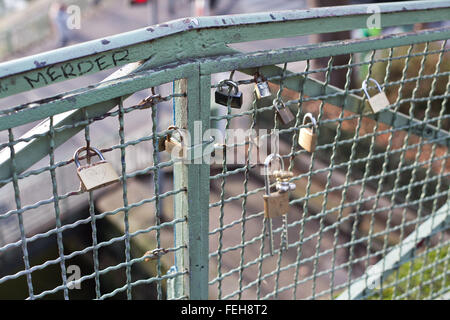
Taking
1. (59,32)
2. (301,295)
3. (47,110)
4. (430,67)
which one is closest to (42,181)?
(301,295)

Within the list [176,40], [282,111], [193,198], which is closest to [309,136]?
[282,111]

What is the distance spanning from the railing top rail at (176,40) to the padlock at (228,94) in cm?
11

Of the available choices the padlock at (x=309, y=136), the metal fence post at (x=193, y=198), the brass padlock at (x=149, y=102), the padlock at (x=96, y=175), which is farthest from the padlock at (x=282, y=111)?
the padlock at (x=96, y=175)

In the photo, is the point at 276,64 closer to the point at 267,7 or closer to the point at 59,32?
the point at 59,32

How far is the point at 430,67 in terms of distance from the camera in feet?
21.1

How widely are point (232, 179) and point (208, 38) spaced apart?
19.0 feet

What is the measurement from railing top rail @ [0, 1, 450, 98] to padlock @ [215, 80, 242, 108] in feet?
0.36

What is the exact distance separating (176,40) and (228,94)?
255mm

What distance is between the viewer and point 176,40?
4.98 feet

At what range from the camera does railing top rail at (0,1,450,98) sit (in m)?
1.31

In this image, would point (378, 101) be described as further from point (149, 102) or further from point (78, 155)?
point (78, 155)

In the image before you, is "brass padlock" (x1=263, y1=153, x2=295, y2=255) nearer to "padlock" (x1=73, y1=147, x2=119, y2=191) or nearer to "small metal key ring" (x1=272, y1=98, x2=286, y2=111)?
"small metal key ring" (x1=272, y1=98, x2=286, y2=111)

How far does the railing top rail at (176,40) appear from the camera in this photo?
1314 millimetres
